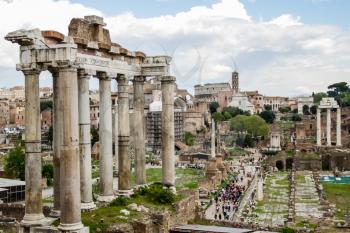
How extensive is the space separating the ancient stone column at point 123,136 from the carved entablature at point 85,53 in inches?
23.2

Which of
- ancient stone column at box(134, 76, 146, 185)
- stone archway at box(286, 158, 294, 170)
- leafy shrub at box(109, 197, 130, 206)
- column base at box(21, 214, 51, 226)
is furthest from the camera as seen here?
stone archway at box(286, 158, 294, 170)

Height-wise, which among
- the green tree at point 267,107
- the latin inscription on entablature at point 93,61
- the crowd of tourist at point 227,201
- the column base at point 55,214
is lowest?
→ the crowd of tourist at point 227,201

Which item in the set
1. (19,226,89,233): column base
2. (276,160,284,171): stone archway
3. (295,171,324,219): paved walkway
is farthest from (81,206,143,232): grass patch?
(276,160,284,171): stone archway

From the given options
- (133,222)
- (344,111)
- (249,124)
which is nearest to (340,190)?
(133,222)

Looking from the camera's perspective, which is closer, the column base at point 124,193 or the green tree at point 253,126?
the column base at point 124,193

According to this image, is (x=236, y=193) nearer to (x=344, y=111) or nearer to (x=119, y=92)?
(x=119, y=92)

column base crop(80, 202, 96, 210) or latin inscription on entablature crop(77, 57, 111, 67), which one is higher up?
latin inscription on entablature crop(77, 57, 111, 67)

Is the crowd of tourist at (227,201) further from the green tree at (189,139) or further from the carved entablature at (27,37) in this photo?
the green tree at (189,139)

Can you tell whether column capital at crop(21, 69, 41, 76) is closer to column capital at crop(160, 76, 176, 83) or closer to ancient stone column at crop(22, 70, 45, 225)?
ancient stone column at crop(22, 70, 45, 225)

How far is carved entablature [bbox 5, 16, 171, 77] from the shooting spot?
46.1 ft

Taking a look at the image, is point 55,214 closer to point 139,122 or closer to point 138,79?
point 139,122

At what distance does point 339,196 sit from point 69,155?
2940 centimetres

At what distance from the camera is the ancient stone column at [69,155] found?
1362cm

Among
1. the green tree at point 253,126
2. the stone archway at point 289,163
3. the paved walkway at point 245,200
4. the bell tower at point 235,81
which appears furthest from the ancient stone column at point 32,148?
the bell tower at point 235,81
